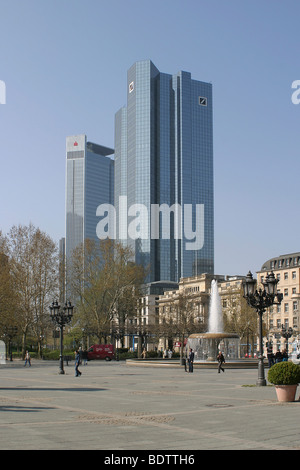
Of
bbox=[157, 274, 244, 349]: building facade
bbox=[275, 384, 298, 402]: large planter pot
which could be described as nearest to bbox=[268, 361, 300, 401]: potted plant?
bbox=[275, 384, 298, 402]: large planter pot

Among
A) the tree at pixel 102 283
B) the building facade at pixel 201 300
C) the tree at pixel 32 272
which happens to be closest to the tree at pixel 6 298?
the tree at pixel 32 272

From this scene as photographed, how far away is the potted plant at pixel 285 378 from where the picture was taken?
1853 cm

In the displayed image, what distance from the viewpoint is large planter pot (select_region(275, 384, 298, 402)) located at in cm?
1895

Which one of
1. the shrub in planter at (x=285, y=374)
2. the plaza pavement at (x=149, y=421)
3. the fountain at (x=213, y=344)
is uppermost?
the shrub in planter at (x=285, y=374)

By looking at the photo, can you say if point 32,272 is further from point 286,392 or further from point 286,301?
point 286,301

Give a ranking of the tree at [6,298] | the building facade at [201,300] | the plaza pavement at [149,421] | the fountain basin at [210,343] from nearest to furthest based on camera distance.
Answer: the plaza pavement at [149,421], the fountain basin at [210,343], the tree at [6,298], the building facade at [201,300]

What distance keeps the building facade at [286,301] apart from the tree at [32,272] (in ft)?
184

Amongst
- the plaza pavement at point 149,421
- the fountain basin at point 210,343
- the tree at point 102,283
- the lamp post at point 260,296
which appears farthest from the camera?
the tree at point 102,283

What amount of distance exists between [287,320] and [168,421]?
108 meters

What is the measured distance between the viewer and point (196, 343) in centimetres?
5619

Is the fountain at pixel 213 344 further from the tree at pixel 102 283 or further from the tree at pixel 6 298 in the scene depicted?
the tree at pixel 6 298
